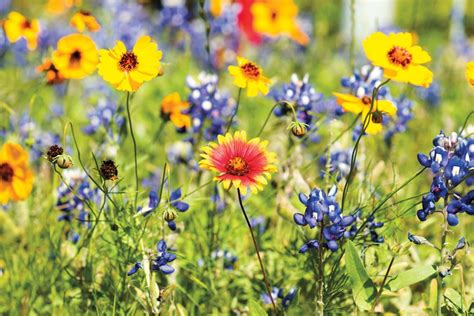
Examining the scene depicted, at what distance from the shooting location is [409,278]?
4.91 ft

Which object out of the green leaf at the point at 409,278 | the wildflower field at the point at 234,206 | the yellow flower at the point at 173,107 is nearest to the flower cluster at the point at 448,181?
the wildflower field at the point at 234,206

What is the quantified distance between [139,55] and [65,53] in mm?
503

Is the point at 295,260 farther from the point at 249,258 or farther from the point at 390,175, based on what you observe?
the point at 390,175

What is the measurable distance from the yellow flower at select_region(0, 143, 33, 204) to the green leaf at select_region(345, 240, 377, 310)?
94 centimetres

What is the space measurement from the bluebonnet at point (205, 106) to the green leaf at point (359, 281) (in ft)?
2.63

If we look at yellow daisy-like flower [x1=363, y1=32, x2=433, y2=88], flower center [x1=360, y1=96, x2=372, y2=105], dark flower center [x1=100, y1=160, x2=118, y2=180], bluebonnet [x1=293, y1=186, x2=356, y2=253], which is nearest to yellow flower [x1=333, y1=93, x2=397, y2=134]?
flower center [x1=360, y1=96, x2=372, y2=105]

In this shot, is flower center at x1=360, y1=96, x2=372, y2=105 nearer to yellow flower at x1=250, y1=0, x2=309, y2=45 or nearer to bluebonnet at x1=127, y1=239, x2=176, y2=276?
bluebonnet at x1=127, y1=239, x2=176, y2=276

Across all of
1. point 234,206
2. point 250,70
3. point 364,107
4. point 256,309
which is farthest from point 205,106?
point 256,309

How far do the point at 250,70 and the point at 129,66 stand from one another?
0.32 metres

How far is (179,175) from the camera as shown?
8.77 ft

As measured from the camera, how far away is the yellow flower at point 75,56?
1.92 metres

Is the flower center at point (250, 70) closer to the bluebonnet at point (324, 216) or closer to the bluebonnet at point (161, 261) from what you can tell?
the bluebonnet at point (324, 216)

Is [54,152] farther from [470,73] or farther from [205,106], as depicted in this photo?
[470,73]

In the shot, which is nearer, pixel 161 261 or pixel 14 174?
pixel 161 261
